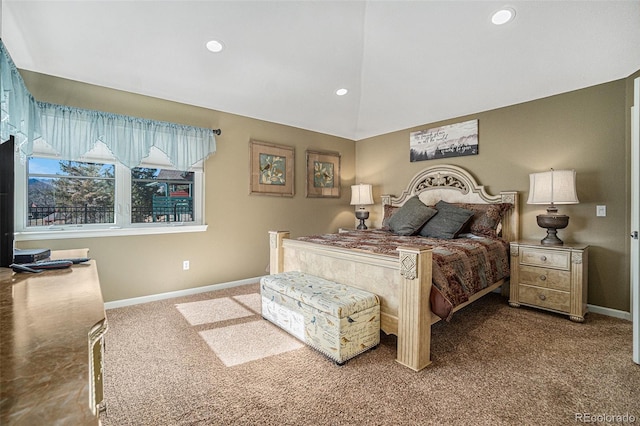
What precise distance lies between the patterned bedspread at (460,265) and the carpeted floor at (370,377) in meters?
0.43

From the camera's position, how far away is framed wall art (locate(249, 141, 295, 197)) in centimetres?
414

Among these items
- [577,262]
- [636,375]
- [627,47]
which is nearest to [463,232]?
[577,262]

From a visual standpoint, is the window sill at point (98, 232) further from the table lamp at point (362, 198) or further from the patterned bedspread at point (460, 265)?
the table lamp at point (362, 198)

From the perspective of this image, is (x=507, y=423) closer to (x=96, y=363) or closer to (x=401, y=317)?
(x=401, y=317)

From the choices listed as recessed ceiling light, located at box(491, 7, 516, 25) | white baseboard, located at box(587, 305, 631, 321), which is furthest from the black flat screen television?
white baseboard, located at box(587, 305, 631, 321)

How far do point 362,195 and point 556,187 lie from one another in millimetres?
2570

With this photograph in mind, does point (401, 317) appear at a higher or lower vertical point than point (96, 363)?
lower

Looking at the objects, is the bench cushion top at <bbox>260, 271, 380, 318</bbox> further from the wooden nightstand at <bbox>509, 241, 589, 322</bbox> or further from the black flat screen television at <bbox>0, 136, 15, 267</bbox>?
the wooden nightstand at <bbox>509, 241, 589, 322</bbox>

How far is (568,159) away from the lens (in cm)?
322

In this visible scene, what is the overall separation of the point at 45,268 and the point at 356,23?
3297 mm

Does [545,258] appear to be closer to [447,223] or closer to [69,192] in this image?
[447,223]

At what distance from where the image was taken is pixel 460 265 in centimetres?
243

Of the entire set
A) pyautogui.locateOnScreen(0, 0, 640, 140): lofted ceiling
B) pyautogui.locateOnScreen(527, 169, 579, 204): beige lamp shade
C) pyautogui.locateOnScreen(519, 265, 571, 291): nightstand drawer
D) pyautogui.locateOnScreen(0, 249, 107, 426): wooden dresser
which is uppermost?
pyautogui.locateOnScreen(0, 0, 640, 140): lofted ceiling

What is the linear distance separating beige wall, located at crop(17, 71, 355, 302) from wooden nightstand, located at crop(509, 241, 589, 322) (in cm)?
282
